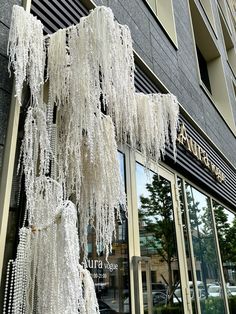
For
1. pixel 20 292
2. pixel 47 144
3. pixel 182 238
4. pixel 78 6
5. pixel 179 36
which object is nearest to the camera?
pixel 20 292

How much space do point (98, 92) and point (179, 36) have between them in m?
3.84

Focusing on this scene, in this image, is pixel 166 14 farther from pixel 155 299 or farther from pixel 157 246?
pixel 155 299

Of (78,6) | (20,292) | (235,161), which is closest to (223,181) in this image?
(235,161)

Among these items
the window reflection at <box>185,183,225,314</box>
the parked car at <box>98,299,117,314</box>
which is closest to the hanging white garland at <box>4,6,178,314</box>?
the parked car at <box>98,299,117,314</box>

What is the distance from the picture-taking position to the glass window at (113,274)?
1.93 m

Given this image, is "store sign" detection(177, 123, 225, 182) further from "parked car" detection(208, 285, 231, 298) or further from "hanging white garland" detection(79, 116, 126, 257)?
"hanging white garland" detection(79, 116, 126, 257)

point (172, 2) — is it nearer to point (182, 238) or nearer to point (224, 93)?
point (224, 93)

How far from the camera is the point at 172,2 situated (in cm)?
484

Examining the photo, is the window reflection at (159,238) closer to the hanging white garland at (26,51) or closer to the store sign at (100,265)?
the store sign at (100,265)

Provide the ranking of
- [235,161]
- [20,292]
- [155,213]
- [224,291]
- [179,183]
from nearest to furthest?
[20,292]
[155,213]
[179,183]
[224,291]
[235,161]

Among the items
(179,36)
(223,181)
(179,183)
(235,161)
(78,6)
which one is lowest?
(179,183)

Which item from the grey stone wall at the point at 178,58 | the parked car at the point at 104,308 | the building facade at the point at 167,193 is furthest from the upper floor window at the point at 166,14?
the parked car at the point at 104,308

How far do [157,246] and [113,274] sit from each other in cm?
87

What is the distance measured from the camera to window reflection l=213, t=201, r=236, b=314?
4547 millimetres
